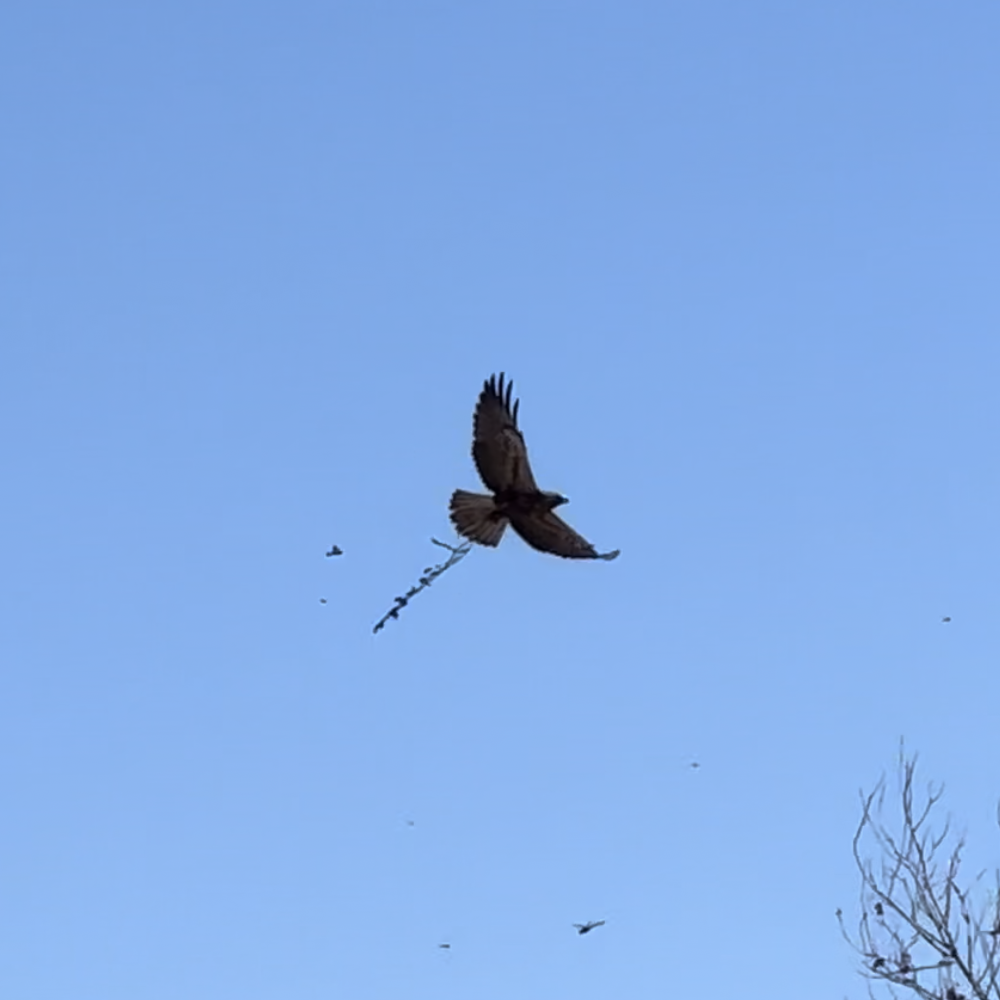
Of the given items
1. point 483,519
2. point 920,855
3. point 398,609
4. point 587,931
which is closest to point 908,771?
point 920,855

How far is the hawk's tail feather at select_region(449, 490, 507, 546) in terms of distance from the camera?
16.2m

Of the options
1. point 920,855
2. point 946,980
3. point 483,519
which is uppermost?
point 483,519

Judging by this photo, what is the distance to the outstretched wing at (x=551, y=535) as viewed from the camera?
1648cm

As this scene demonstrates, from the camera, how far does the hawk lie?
53.5 feet

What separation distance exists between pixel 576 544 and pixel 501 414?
41.9 inches

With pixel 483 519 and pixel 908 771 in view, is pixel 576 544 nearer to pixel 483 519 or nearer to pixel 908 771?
pixel 483 519

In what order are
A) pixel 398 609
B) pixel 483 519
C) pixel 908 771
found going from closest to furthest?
pixel 398 609, pixel 483 519, pixel 908 771

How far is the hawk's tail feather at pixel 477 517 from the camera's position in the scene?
16.2 metres

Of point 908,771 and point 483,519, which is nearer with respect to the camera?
point 483,519

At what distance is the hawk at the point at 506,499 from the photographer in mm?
16297

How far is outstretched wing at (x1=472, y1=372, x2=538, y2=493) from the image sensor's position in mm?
16438

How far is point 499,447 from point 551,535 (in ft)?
2.41

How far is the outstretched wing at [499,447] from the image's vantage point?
53.9ft

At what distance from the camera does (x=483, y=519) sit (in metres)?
16.3
